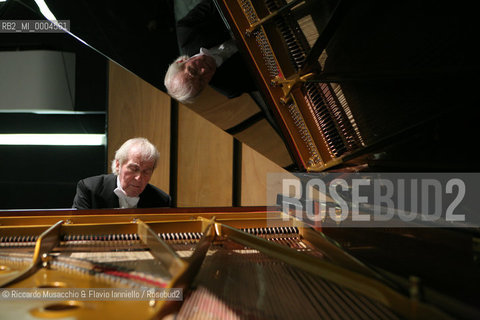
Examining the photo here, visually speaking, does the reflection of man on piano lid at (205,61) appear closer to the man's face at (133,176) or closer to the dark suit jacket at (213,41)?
the dark suit jacket at (213,41)

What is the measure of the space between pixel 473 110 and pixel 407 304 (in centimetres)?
76

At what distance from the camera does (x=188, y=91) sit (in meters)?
2.51

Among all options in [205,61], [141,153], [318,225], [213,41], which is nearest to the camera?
[318,225]

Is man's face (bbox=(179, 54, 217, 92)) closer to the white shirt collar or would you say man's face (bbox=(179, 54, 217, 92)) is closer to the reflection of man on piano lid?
the reflection of man on piano lid

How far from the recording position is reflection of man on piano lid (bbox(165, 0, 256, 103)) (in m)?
2.11

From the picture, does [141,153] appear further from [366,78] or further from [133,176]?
[366,78]

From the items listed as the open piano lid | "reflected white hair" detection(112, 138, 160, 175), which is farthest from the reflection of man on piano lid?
"reflected white hair" detection(112, 138, 160, 175)

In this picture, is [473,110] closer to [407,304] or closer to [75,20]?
[407,304]

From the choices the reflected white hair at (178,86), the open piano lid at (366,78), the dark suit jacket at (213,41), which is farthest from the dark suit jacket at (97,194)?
the open piano lid at (366,78)

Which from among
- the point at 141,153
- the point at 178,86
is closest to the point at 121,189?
the point at 141,153

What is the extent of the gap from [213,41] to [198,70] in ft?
0.86

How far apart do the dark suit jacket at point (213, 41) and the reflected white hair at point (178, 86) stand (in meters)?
0.12

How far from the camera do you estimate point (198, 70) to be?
7.73 ft

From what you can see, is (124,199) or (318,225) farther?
(124,199)
